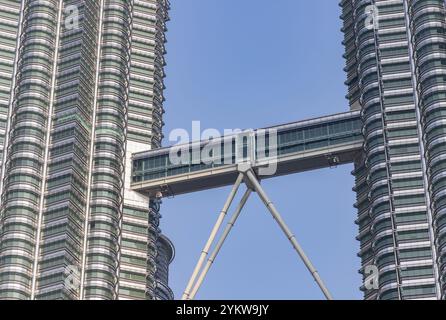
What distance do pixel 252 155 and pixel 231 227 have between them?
45.2 ft

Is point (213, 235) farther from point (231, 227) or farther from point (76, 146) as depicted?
point (76, 146)

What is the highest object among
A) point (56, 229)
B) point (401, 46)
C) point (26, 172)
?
point (401, 46)

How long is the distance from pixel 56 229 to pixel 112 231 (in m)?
10.0

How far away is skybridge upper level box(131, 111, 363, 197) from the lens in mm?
172375

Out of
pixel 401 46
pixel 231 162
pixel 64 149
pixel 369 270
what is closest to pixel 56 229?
pixel 64 149

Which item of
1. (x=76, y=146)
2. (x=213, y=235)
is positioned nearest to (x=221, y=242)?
(x=213, y=235)

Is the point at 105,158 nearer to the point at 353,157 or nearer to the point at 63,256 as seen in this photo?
the point at 63,256

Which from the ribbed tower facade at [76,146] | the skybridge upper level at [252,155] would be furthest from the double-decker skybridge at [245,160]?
the ribbed tower facade at [76,146]

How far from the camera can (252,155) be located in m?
178

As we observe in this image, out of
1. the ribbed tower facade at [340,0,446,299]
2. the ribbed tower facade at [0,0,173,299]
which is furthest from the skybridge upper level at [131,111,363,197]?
the ribbed tower facade at [0,0,173,299]

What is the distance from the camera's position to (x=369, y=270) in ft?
524

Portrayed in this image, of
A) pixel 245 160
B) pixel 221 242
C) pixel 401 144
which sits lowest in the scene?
pixel 221 242

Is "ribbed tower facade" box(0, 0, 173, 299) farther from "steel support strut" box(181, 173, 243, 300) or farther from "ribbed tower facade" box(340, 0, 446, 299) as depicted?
"ribbed tower facade" box(340, 0, 446, 299)

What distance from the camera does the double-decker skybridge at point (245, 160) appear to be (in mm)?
171500
